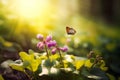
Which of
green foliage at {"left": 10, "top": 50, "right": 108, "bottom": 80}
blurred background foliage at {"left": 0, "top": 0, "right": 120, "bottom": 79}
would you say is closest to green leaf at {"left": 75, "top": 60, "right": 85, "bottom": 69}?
green foliage at {"left": 10, "top": 50, "right": 108, "bottom": 80}

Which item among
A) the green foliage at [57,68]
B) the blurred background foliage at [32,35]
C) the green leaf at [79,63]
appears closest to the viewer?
the green foliage at [57,68]

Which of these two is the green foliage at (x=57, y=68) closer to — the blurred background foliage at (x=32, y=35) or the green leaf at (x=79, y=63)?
the green leaf at (x=79, y=63)

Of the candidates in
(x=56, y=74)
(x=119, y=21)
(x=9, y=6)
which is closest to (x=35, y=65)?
(x=56, y=74)

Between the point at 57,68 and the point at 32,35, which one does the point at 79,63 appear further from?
the point at 32,35

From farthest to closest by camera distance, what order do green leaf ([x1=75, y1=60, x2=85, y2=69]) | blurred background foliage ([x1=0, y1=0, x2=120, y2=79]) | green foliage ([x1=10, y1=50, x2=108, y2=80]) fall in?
blurred background foliage ([x1=0, y1=0, x2=120, y2=79]) → green leaf ([x1=75, y1=60, x2=85, y2=69]) → green foliage ([x1=10, y1=50, x2=108, y2=80])

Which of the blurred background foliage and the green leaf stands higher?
the blurred background foliage

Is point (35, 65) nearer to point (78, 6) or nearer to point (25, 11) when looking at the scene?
point (25, 11)

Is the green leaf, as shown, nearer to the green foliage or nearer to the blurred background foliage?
the green foliage

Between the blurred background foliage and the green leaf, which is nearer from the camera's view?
the green leaf

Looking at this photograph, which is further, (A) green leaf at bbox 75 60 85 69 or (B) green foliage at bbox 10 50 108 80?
(A) green leaf at bbox 75 60 85 69

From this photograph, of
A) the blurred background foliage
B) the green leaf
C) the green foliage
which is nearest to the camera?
the green foliage

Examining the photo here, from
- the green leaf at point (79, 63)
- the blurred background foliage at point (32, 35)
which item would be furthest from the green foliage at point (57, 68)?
the blurred background foliage at point (32, 35)
